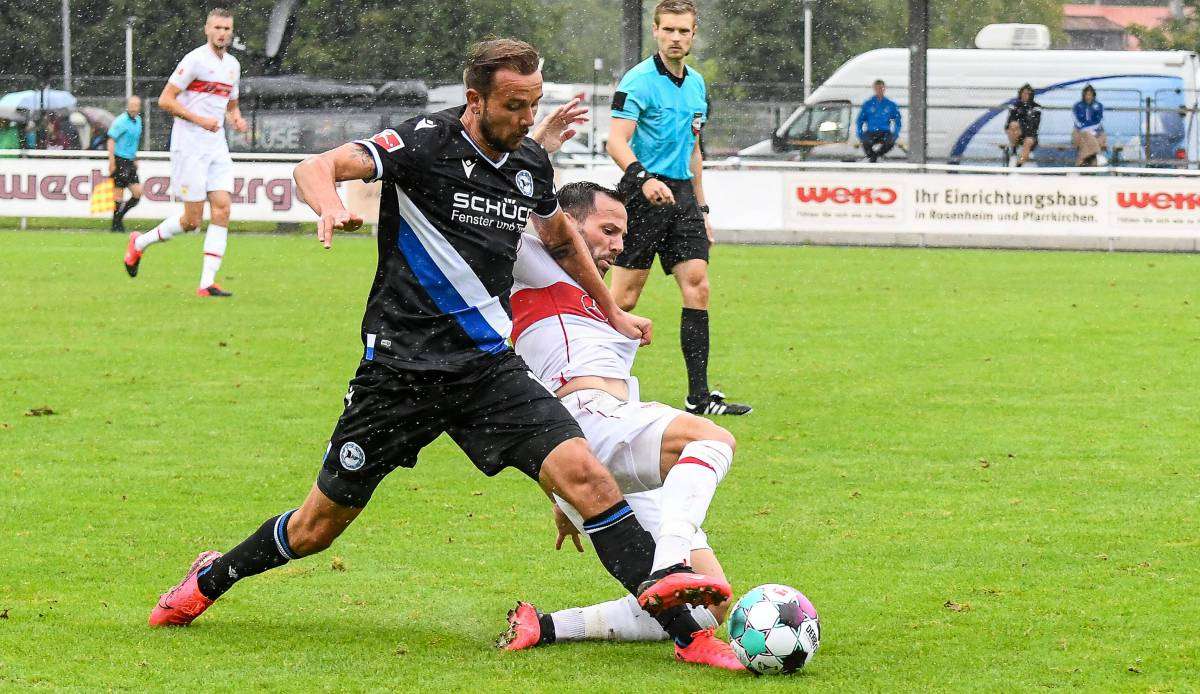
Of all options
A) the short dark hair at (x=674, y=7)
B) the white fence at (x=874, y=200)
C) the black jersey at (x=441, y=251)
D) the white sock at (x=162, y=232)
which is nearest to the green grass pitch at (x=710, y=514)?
the white sock at (x=162, y=232)

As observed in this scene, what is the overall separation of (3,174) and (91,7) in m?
27.1

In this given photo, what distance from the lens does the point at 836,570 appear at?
5.69 metres

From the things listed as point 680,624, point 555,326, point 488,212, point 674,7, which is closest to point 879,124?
point 674,7

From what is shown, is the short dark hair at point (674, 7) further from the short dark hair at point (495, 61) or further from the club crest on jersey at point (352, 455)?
the club crest on jersey at point (352, 455)

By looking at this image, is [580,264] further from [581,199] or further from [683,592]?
[683,592]

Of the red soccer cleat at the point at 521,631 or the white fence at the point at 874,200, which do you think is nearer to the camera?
the red soccer cleat at the point at 521,631

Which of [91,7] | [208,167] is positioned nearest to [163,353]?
[208,167]

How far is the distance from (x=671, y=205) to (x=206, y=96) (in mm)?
6250

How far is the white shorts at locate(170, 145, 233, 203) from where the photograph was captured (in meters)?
14.1

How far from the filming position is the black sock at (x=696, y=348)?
923 cm

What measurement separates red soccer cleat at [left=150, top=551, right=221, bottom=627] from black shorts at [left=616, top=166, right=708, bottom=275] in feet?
15.2

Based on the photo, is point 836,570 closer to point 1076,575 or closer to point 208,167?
point 1076,575

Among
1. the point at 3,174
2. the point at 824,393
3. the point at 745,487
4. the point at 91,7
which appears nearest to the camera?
the point at 745,487

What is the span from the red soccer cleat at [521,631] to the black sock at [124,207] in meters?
19.3
